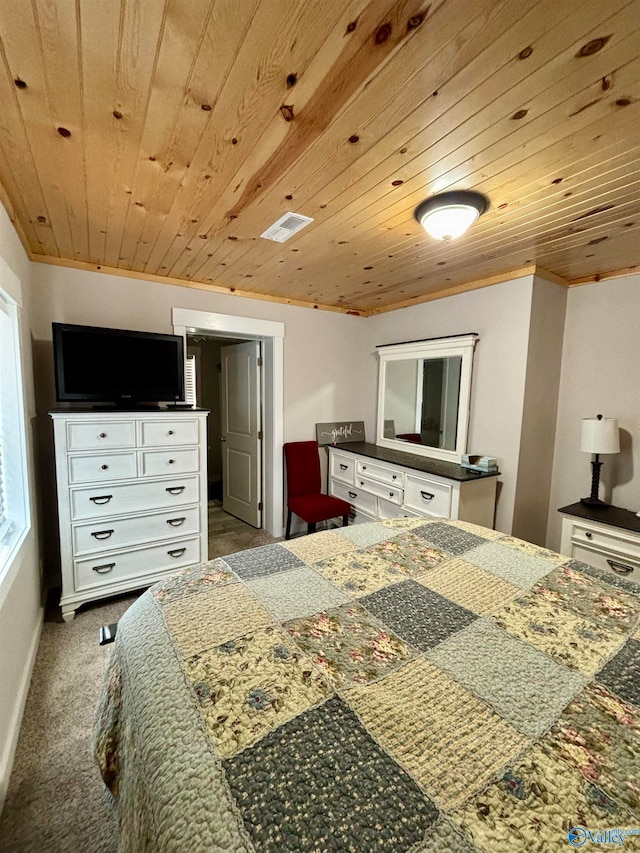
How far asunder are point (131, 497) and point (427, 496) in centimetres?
216

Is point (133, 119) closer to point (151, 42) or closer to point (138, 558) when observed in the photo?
point (151, 42)

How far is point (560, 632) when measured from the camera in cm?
106

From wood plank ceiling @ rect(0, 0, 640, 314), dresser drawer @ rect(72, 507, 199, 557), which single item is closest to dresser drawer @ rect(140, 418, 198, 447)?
dresser drawer @ rect(72, 507, 199, 557)

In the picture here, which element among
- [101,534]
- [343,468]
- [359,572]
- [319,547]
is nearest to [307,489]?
[343,468]

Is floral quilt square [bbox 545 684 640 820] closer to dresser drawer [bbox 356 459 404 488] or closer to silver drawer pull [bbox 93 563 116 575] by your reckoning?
dresser drawer [bbox 356 459 404 488]

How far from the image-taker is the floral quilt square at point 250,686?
0.75 m

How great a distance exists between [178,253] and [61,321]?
1.01 m

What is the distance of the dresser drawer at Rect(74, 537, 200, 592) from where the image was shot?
7.87 ft

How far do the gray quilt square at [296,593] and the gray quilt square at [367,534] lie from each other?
356 millimetres

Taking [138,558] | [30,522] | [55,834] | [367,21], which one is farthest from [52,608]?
[367,21]

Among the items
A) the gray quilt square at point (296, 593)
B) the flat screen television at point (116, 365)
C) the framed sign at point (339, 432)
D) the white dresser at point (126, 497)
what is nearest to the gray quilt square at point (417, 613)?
the gray quilt square at point (296, 593)

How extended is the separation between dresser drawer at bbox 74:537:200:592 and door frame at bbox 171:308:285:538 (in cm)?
100

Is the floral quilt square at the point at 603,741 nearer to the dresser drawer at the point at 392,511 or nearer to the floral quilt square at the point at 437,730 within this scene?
the floral quilt square at the point at 437,730

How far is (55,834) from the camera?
48.1 inches
